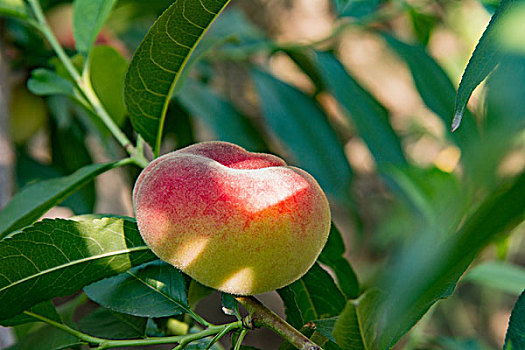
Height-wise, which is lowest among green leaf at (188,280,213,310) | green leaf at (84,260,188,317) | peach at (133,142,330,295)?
green leaf at (188,280,213,310)

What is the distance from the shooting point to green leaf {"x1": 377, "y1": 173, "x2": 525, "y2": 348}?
0.57 ft

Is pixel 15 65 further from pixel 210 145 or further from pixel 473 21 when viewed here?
pixel 473 21

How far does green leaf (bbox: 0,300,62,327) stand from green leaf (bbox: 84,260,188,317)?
0.13 ft

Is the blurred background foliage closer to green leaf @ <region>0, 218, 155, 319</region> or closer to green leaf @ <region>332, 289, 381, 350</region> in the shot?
green leaf @ <region>332, 289, 381, 350</region>

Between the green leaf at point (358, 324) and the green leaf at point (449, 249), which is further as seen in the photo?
the green leaf at point (358, 324)

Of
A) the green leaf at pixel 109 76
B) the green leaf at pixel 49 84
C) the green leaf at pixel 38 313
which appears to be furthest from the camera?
the green leaf at pixel 109 76

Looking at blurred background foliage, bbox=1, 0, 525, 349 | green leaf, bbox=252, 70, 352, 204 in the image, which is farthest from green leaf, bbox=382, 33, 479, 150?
green leaf, bbox=252, 70, 352, 204

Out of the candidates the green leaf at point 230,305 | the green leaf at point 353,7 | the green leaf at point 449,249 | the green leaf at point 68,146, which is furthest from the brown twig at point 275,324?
the green leaf at point 68,146

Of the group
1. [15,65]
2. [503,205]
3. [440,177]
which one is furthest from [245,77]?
[503,205]

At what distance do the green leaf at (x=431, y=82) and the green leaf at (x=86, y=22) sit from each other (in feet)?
1.19

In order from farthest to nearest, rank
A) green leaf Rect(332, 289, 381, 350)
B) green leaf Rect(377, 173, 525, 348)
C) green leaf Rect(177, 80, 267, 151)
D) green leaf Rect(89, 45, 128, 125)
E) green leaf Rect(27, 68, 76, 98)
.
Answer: green leaf Rect(177, 80, 267, 151)
green leaf Rect(89, 45, 128, 125)
green leaf Rect(27, 68, 76, 98)
green leaf Rect(332, 289, 381, 350)
green leaf Rect(377, 173, 525, 348)

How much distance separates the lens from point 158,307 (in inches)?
15.0

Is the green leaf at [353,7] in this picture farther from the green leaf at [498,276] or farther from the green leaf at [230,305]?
the green leaf at [498,276]

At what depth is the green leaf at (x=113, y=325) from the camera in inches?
18.2
